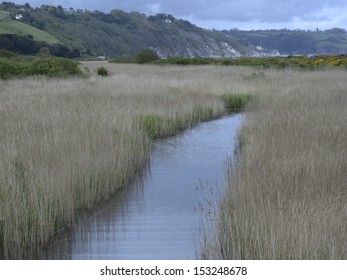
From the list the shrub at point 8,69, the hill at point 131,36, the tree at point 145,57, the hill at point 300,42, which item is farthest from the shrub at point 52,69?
the hill at point 300,42

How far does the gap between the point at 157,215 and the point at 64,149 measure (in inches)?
75.7

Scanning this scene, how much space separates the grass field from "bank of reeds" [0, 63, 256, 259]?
17 millimetres

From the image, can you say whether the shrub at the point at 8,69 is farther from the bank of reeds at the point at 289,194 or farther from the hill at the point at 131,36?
the hill at the point at 131,36

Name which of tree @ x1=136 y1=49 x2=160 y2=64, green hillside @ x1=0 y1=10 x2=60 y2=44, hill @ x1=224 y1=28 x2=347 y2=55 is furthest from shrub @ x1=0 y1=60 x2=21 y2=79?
hill @ x1=224 y1=28 x2=347 y2=55

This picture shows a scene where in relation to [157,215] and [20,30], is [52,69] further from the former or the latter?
[20,30]

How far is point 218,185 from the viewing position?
889cm

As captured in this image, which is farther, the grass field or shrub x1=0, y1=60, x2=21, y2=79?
shrub x1=0, y1=60, x2=21, y2=79

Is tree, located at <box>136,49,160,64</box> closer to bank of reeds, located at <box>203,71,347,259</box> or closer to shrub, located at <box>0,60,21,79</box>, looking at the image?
shrub, located at <box>0,60,21,79</box>

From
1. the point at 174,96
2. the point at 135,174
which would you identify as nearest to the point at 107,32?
the point at 174,96

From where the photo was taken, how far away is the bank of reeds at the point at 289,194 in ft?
16.7

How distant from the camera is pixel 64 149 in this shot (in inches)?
340

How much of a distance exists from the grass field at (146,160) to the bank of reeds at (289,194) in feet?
0.04

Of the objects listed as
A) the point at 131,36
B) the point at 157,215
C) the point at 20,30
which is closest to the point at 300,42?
the point at 131,36

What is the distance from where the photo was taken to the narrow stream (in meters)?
6.51
